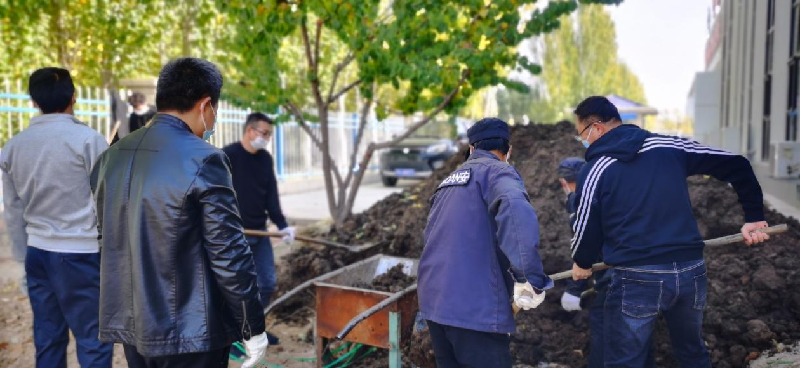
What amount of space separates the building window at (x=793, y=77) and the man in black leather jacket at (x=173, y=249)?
803 centimetres

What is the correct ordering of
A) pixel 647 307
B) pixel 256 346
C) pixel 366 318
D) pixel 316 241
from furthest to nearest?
1. pixel 316 241
2. pixel 366 318
3. pixel 647 307
4. pixel 256 346

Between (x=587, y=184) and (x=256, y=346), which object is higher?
(x=587, y=184)

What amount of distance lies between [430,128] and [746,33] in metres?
8.81

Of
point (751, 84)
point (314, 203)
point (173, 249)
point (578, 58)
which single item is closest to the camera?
point (173, 249)

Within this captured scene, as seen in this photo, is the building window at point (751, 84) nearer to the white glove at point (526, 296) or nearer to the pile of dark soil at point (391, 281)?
the pile of dark soil at point (391, 281)

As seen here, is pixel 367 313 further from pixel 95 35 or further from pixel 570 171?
pixel 95 35

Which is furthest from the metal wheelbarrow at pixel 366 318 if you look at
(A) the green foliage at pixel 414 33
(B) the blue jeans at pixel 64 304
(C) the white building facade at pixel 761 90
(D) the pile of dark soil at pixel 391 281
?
(C) the white building facade at pixel 761 90

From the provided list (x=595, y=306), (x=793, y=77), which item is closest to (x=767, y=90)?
(x=793, y=77)

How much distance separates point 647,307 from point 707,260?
2353 millimetres

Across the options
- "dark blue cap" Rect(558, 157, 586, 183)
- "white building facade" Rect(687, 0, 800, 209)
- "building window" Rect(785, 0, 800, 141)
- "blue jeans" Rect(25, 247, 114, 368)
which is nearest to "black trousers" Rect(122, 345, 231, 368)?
"blue jeans" Rect(25, 247, 114, 368)

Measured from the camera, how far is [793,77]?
825cm

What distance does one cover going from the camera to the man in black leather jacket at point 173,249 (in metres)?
2.28

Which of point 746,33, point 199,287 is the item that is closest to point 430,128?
point 746,33

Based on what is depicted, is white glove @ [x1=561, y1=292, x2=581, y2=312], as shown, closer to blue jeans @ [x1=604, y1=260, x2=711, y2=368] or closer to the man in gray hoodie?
blue jeans @ [x1=604, y1=260, x2=711, y2=368]
